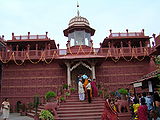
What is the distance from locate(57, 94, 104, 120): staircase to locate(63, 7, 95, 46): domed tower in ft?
26.4

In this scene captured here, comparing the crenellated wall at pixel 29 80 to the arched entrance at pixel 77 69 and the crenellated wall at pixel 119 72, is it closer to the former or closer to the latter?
the arched entrance at pixel 77 69

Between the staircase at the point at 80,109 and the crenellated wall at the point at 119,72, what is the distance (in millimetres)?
5551

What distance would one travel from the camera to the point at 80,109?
1055 centimetres

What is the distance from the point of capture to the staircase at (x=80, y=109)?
9.77m

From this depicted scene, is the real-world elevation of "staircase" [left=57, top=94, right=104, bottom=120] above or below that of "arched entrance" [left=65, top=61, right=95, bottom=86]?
below

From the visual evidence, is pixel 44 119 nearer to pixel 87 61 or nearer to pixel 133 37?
pixel 87 61

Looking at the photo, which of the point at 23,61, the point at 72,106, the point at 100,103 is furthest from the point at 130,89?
the point at 23,61

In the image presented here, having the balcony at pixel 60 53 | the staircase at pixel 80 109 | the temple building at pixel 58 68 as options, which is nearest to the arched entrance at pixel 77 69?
the temple building at pixel 58 68

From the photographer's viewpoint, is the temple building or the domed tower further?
the domed tower

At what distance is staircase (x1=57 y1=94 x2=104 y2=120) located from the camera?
9.77m

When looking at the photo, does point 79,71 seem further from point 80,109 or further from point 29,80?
point 80,109

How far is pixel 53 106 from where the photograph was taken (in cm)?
961

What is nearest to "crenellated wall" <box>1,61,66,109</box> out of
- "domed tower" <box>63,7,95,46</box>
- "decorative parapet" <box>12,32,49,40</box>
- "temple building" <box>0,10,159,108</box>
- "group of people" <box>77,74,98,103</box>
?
"temple building" <box>0,10,159,108</box>

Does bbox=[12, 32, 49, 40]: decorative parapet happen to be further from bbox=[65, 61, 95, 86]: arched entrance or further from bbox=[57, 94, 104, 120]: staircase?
bbox=[57, 94, 104, 120]: staircase
